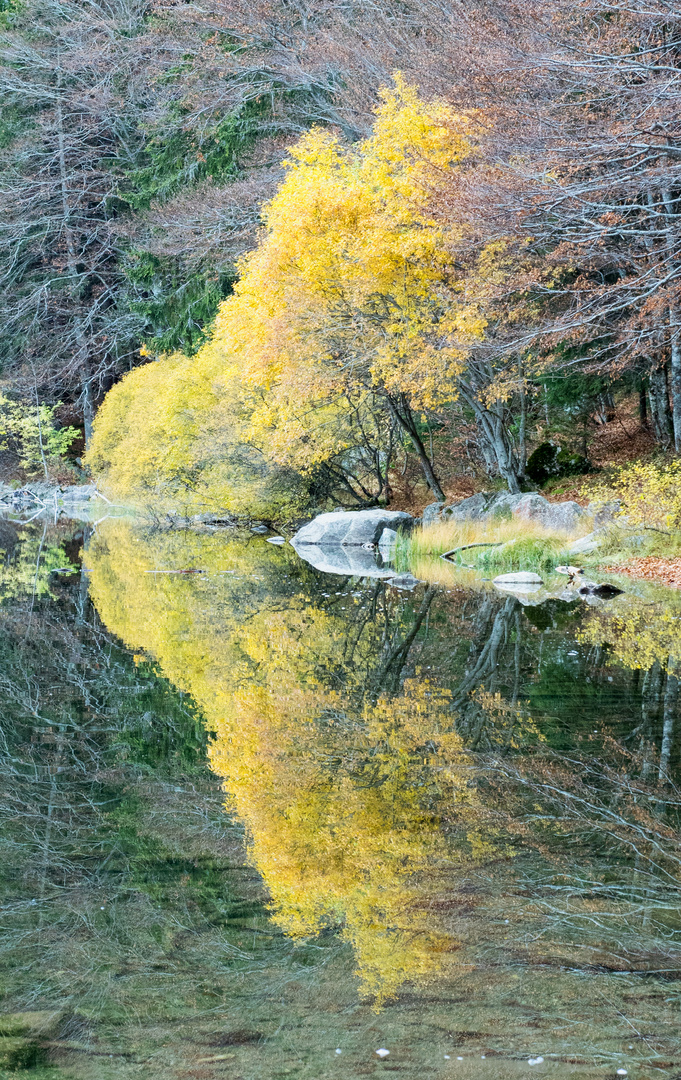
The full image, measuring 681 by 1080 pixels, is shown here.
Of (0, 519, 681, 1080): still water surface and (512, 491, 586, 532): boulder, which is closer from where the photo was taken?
(0, 519, 681, 1080): still water surface

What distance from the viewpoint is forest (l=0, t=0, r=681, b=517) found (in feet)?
45.3

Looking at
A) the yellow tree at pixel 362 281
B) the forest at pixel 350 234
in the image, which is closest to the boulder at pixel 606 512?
the forest at pixel 350 234

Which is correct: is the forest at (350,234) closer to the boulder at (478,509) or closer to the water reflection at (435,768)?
the boulder at (478,509)

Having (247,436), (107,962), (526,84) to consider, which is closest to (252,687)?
(107,962)

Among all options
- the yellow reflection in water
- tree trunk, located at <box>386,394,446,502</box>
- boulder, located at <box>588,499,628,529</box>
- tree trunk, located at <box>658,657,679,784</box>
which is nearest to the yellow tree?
tree trunk, located at <box>386,394,446,502</box>

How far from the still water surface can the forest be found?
7.35 metres

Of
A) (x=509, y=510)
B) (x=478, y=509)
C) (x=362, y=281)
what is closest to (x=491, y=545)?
(x=509, y=510)

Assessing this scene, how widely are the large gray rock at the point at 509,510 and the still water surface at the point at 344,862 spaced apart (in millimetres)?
8616

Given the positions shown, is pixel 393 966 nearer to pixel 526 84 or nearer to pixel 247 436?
pixel 526 84

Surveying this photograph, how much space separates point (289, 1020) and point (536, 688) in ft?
14.6

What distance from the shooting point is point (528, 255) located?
54.0 feet

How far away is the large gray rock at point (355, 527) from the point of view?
21.3 metres

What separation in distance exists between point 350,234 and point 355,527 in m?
6.15

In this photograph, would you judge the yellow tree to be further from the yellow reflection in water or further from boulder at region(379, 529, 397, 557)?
the yellow reflection in water
